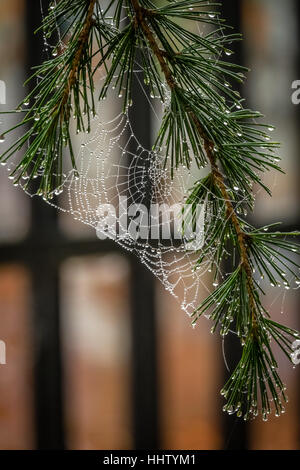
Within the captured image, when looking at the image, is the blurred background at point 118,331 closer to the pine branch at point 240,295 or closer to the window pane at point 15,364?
the window pane at point 15,364

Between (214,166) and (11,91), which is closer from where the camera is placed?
(214,166)

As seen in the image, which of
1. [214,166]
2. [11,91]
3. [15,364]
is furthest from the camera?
[15,364]

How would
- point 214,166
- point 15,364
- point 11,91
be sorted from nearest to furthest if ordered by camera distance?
point 214,166
point 11,91
point 15,364

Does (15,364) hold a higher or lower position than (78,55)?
lower

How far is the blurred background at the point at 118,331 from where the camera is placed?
1.36 m

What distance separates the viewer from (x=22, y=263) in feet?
4.47

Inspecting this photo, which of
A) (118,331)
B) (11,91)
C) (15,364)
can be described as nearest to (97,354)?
(118,331)

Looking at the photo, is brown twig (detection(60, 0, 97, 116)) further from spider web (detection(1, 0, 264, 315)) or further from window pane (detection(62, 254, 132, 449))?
window pane (detection(62, 254, 132, 449))

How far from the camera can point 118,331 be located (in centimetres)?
142

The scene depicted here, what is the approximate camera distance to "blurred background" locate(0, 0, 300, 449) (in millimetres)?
1355

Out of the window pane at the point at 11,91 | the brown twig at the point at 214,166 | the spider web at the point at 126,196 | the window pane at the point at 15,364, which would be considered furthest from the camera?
the window pane at the point at 15,364

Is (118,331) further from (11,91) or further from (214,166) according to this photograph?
(214,166)

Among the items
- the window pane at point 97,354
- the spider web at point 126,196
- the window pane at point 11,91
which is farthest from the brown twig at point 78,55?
the window pane at point 97,354
